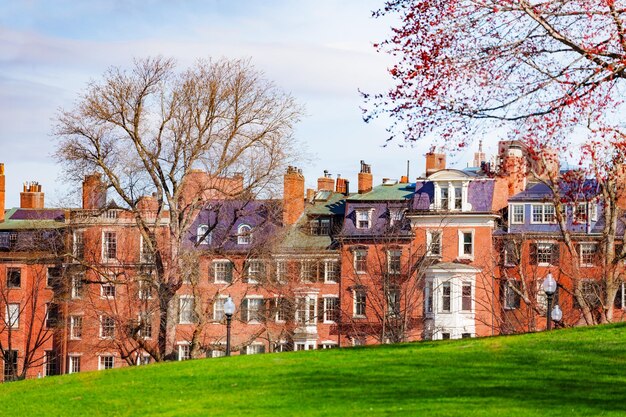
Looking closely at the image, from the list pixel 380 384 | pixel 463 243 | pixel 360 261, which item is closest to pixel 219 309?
pixel 360 261

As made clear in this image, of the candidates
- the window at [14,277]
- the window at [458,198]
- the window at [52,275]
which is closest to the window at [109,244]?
the window at [52,275]

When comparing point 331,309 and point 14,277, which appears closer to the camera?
point 331,309

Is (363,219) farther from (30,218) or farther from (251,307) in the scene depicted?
(30,218)

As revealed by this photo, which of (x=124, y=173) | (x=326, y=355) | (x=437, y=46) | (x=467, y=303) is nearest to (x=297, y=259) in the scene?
(x=467, y=303)

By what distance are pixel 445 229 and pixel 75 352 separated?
22.6m

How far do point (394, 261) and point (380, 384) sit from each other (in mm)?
49506

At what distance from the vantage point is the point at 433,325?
6988cm

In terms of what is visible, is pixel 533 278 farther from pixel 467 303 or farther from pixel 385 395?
pixel 385 395

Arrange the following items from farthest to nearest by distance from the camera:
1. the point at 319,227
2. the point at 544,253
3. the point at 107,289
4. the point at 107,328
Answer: the point at 319,227 < the point at 544,253 < the point at 107,289 < the point at 107,328

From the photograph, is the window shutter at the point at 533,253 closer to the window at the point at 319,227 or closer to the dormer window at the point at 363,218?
the dormer window at the point at 363,218

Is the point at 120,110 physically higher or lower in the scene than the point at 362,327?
higher

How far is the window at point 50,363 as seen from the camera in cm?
7544

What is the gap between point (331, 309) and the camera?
239ft

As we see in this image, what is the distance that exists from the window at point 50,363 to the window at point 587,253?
30815mm
